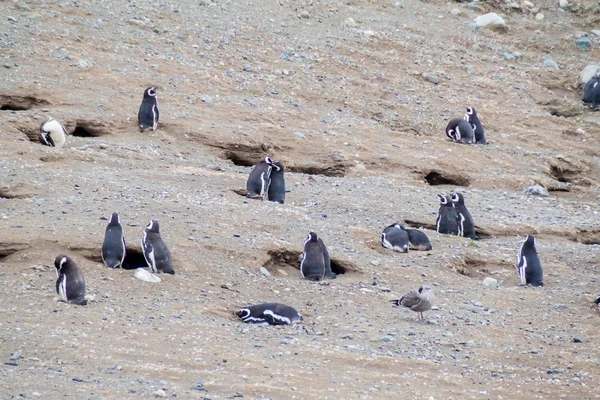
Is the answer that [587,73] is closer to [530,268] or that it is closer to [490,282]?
[530,268]

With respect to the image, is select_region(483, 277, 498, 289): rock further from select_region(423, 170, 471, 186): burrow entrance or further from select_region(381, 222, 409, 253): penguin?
select_region(423, 170, 471, 186): burrow entrance

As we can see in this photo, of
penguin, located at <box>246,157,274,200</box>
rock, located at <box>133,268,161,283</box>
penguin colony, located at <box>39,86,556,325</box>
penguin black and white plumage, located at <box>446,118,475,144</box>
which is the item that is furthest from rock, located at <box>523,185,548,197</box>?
rock, located at <box>133,268,161,283</box>

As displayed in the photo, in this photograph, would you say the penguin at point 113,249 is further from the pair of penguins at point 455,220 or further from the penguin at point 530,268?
the pair of penguins at point 455,220

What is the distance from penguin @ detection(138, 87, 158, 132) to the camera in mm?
13898

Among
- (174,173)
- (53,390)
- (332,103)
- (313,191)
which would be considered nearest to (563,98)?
(332,103)

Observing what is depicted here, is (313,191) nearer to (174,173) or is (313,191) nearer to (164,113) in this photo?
(174,173)

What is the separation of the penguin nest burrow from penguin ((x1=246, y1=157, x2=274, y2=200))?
187 centimetres

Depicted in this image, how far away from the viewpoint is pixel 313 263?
9.90 meters

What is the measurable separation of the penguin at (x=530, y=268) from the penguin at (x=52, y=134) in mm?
6220

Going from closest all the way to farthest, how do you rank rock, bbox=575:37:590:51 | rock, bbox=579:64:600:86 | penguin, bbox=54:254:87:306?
penguin, bbox=54:254:87:306 < rock, bbox=579:64:600:86 < rock, bbox=575:37:590:51

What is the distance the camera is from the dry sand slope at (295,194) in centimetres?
752

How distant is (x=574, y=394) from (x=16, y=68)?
405 inches

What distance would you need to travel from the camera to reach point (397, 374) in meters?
7.56

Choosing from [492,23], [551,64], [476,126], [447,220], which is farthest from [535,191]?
[492,23]
